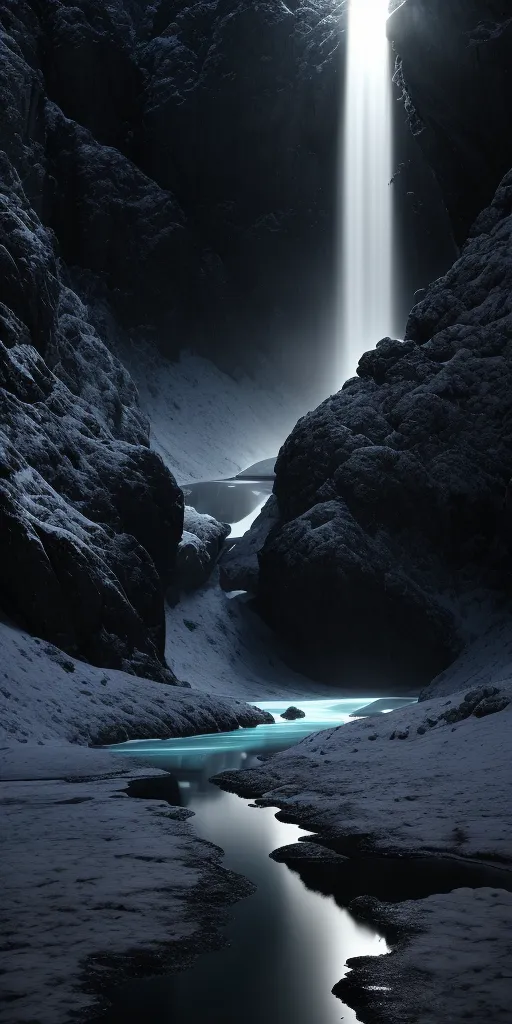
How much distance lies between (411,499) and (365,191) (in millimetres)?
66542

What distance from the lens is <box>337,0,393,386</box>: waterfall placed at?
10662 centimetres

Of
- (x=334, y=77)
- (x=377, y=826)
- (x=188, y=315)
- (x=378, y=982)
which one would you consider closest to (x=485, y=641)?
(x=377, y=826)

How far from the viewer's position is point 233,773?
70.7 ft

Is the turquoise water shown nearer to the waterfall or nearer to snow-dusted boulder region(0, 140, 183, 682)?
snow-dusted boulder region(0, 140, 183, 682)

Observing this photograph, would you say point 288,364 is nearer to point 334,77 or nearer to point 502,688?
point 334,77

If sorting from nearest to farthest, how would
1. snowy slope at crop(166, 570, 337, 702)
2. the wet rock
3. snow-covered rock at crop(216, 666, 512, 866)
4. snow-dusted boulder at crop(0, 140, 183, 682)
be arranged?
A: the wet rock
snow-covered rock at crop(216, 666, 512, 866)
snow-dusted boulder at crop(0, 140, 183, 682)
snowy slope at crop(166, 570, 337, 702)

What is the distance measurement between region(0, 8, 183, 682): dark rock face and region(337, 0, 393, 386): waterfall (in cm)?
5545

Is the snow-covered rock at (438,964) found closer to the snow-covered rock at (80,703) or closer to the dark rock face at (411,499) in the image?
the snow-covered rock at (80,703)

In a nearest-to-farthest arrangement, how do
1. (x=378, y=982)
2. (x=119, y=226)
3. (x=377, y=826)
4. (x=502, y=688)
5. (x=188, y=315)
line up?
1. (x=378, y=982)
2. (x=377, y=826)
3. (x=502, y=688)
4. (x=119, y=226)
5. (x=188, y=315)

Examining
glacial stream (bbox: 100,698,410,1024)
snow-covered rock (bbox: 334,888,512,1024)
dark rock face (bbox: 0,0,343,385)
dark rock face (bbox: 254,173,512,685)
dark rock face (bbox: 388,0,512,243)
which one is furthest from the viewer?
dark rock face (bbox: 0,0,343,385)

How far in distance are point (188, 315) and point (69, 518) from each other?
70.9 m

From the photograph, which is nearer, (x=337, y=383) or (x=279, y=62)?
(x=279, y=62)

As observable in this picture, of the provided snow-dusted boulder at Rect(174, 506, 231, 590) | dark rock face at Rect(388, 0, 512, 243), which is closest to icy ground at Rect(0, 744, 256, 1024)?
snow-dusted boulder at Rect(174, 506, 231, 590)

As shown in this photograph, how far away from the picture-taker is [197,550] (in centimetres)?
6638
